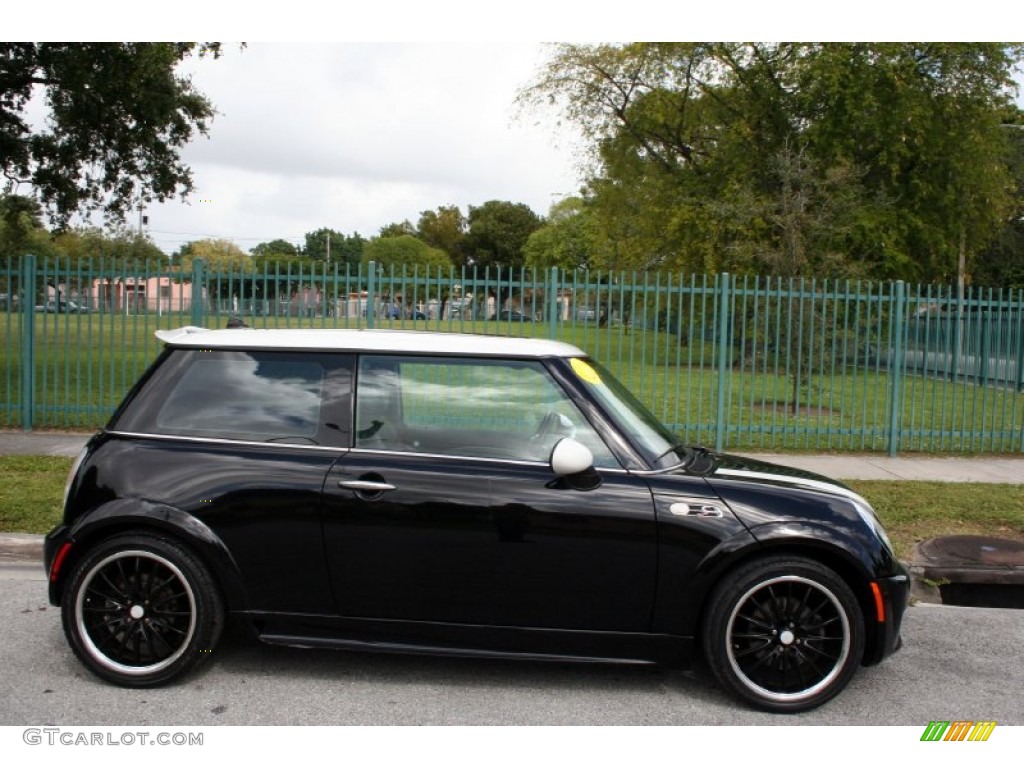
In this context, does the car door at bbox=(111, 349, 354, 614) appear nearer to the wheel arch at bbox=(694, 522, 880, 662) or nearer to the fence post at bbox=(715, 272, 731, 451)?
the wheel arch at bbox=(694, 522, 880, 662)

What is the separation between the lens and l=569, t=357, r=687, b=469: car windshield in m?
4.28

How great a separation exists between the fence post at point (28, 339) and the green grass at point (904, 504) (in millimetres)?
2187

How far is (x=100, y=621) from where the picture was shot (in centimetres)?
419

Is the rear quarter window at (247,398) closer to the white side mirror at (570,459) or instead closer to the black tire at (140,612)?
the black tire at (140,612)

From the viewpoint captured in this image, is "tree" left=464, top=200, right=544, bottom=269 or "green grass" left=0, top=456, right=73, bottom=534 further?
"tree" left=464, top=200, right=544, bottom=269

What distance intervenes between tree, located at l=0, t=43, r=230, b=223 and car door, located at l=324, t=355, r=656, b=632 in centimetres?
1322

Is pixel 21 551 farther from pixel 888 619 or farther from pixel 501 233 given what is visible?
pixel 501 233

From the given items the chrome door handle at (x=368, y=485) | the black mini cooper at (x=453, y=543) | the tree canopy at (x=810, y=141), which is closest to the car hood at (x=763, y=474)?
the black mini cooper at (x=453, y=543)

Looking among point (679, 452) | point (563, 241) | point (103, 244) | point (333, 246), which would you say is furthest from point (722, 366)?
point (333, 246)

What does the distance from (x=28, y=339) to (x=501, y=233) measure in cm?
8478

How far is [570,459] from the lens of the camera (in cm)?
393

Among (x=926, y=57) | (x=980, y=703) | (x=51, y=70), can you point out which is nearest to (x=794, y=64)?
(x=926, y=57)
